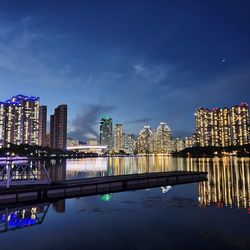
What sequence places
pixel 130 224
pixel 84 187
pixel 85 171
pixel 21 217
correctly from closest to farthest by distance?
pixel 130 224 → pixel 21 217 → pixel 84 187 → pixel 85 171

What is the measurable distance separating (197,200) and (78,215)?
1377cm

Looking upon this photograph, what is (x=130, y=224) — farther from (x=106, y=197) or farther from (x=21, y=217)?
(x=106, y=197)

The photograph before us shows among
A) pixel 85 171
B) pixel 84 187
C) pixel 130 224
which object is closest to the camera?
pixel 130 224

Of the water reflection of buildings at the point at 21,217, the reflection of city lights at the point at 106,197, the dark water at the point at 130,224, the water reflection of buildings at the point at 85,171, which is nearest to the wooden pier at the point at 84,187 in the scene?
the reflection of city lights at the point at 106,197

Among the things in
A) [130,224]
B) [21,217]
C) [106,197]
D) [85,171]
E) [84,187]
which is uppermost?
[84,187]

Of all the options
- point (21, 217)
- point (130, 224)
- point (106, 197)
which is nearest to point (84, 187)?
point (106, 197)

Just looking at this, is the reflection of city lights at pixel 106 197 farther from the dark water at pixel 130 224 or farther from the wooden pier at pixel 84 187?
the wooden pier at pixel 84 187

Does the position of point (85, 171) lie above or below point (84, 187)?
below

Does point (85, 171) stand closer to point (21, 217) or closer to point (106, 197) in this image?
point (106, 197)

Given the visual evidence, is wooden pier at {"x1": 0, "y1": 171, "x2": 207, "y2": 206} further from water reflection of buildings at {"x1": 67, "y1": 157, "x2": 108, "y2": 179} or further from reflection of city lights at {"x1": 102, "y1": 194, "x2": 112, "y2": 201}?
water reflection of buildings at {"x1": 67, "y1": 157, "x2": 108, "y2": 179}

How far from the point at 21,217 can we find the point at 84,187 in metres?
14.6

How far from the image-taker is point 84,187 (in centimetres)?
3681

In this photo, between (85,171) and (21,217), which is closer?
(21,217)

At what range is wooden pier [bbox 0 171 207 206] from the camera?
28.2 meters
